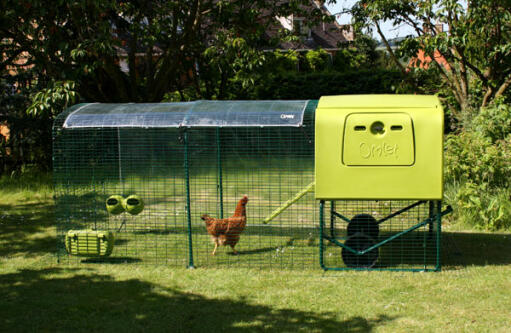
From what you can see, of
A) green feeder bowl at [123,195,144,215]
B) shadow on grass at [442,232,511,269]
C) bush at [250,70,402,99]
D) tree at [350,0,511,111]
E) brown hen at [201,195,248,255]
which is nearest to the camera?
shadow on grass at [442,232,511,269]

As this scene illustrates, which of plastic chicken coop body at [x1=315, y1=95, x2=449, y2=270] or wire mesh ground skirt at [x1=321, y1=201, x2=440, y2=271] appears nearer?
plastic chicken coop body at [x1=315, y1=95, x2=449, y2=270]

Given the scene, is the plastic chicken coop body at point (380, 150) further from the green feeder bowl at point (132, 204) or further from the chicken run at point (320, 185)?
the green feeder bowl at point (132, 204)

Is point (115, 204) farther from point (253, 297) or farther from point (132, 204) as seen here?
point (253, 297)

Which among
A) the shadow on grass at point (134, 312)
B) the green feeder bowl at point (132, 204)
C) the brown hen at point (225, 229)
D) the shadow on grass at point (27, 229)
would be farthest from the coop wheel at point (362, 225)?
the shadow on grass at point (27, 229)

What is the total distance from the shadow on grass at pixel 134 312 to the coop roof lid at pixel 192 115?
6.29ft

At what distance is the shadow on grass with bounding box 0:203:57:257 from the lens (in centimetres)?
762

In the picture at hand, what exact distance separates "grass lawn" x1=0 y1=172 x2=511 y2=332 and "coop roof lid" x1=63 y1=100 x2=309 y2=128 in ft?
5.90

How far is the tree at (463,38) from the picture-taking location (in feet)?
33.1

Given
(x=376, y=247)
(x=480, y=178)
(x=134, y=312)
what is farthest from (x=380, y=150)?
(x=480, y=178)

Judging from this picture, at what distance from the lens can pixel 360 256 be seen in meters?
6.49

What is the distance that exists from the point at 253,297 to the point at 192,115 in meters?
2.31

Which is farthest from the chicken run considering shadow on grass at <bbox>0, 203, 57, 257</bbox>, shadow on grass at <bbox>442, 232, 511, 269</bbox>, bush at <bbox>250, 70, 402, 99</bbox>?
bush at <bbox>250, 70, 402, 99</bbox>

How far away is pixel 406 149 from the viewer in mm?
5777

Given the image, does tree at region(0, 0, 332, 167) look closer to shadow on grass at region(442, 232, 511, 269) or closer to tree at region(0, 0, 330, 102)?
tree at region(0, 0, 330, 102)
